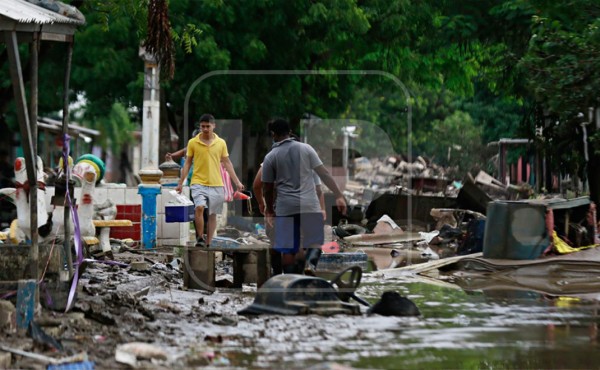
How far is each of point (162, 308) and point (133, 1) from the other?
6.20 meters

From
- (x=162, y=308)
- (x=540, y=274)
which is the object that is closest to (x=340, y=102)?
(x=540, y=274)

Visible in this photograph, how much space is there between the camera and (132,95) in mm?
31500

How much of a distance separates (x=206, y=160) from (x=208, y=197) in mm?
491

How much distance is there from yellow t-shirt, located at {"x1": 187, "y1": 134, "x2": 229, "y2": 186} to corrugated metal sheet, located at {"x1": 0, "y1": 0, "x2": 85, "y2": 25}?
5.36 metres

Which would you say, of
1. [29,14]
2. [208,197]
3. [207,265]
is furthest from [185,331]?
[208,197]

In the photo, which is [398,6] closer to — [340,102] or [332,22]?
[332,22]

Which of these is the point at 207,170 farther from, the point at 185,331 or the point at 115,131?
the point at 115,131

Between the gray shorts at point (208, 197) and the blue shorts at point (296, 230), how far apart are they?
3.34 metres

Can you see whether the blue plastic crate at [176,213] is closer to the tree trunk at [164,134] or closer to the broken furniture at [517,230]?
the broken furniture at [517,230]

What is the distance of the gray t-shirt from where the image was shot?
480 inches

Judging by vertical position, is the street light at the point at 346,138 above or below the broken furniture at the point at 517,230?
above

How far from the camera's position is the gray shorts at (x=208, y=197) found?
1554 cm

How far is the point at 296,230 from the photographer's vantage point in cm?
1219

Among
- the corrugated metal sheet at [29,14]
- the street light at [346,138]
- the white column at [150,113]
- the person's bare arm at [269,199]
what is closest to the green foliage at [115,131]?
the street light at [346,138]
